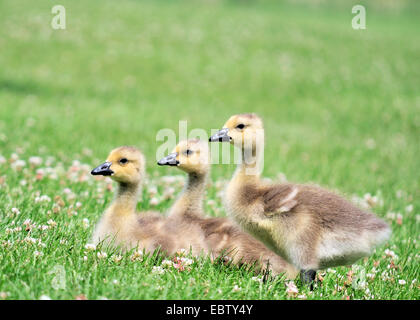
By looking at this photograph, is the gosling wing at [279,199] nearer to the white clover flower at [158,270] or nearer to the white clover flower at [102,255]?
the white clover flower at [158,270]

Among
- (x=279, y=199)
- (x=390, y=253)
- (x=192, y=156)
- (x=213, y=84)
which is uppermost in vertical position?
(x=213, y=84)

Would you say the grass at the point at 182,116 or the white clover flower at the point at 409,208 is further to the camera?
the white clover flower at the point at 409,208

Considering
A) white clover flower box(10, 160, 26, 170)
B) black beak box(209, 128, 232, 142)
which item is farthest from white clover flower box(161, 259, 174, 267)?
white clover flower box(10, 160, 26, 170)

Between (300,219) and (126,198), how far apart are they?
1903 millimetres

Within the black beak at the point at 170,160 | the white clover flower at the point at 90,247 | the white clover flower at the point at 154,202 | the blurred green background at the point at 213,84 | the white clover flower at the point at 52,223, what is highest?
the blurred green background at the point at 213,84

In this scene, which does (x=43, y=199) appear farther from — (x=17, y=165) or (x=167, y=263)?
(x=167, y=263)

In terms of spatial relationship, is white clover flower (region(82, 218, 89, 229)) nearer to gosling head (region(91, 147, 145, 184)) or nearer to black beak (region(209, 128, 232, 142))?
gosling head (region(91, 147, 145, 184))

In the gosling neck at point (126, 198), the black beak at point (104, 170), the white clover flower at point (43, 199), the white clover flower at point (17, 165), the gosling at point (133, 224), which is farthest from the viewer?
the white clover flower at point (17, 165)

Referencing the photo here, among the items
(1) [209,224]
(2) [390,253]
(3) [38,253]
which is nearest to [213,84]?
(2) [390,253]

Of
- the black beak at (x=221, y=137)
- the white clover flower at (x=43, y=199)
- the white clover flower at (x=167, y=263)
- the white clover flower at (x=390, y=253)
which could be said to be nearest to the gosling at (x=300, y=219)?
the black beak at (x=221, y=137)

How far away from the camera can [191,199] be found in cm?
624

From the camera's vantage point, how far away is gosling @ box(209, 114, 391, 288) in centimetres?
484

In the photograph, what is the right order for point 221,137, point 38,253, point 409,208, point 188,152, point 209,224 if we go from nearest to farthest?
point 38,253, point 221,137, point 209,224, point 188,152, point 409,208

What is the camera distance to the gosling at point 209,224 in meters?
5.45
